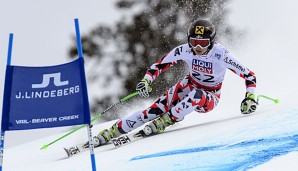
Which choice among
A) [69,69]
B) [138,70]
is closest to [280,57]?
[138,70]

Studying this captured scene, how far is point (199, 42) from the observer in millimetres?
5562

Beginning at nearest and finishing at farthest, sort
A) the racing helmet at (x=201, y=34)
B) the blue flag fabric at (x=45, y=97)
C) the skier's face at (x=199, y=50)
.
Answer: the blue flag fabric at (x=45, y=97), the racing helmet at (x=201, y=34), the skier's face at (x=199, y=50)

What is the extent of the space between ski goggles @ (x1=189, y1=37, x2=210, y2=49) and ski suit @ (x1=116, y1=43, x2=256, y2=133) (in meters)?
0.15

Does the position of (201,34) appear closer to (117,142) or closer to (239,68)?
(239,68)

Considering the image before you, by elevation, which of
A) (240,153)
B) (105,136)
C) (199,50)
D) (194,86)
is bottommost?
(240,153)

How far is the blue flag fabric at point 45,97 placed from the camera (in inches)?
144

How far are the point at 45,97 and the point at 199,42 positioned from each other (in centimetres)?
224

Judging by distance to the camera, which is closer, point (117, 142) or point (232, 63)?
point (117, 142)

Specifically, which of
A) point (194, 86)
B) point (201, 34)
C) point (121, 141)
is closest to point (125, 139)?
point (121, 141)

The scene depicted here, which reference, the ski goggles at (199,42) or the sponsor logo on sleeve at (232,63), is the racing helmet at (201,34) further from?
the sponsor logo on sleeve at (232,63)

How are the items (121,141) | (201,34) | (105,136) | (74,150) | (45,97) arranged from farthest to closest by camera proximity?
1. (105,136)
2. (74,150)
3. (121,141)
4. (201,34)
5. (45,97)

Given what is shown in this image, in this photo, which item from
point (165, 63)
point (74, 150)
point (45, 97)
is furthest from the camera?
point (165, 63)

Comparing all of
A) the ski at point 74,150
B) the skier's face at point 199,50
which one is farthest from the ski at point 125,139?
the skier's face at point 199,50

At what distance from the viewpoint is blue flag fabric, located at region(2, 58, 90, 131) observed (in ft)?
12.0
